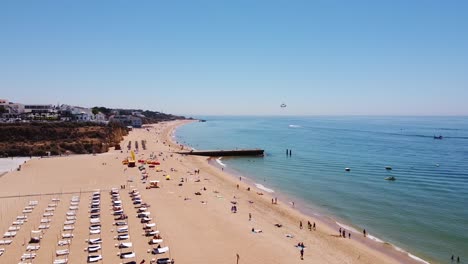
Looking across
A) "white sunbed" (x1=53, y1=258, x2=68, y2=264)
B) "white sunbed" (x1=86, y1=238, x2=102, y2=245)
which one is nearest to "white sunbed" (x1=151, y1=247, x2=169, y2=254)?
"white sunbed" (x1=86, y1=238, x2=102, y2=245)

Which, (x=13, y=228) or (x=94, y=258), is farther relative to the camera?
(x=13, y=228)

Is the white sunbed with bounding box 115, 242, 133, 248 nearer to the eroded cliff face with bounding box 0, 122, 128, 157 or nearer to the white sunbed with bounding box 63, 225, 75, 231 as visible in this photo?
the white sunbed with bounding box 63, 225, 75, 231

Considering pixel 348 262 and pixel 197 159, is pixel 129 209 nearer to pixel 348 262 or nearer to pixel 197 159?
pixel 348 262

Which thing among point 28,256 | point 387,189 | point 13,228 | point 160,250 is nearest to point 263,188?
point 387,189

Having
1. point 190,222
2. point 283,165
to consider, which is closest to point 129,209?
point 190,222

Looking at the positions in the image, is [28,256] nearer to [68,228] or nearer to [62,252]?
[62,252]
